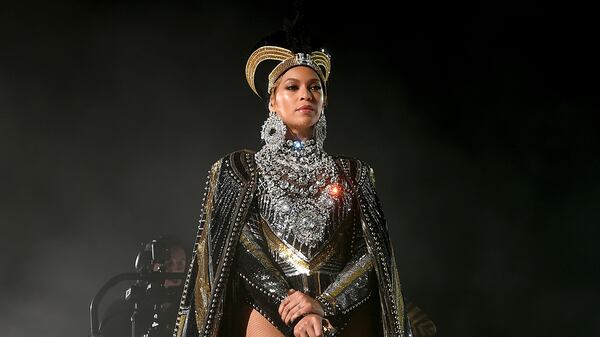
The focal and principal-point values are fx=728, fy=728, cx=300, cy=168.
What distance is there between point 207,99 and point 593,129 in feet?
7.44

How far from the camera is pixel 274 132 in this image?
248 cm

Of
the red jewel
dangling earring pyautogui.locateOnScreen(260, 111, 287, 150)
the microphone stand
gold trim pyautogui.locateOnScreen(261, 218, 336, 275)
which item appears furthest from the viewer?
the microphone stand

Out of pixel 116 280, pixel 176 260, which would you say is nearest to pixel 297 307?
pixel 116 280

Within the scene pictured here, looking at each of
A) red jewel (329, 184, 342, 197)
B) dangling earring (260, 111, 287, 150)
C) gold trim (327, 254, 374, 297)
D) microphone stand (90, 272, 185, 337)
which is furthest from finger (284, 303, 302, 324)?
microphone stand (90, 272, 185, 337)

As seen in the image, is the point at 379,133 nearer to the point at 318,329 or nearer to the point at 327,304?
the point at 327,304

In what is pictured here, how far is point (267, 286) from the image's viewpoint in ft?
6.84

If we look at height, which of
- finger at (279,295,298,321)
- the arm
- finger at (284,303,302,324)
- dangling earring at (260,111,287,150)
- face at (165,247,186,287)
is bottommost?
finger at (284,303,302,324)

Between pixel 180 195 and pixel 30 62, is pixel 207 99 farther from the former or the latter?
pixel 30 62

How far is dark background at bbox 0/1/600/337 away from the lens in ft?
13.7

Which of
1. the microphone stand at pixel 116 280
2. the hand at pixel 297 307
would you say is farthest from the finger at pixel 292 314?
the microphone stand at pixel 116 280

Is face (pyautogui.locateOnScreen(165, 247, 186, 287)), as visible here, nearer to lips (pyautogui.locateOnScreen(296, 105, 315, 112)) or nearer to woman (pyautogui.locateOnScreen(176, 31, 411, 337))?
woman (pyautogui.locateOnScreen(176, 31, 411, 337))

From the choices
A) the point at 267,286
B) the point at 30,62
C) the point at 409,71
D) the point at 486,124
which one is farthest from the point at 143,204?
the point at 267,286

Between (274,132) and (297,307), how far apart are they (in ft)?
2.36

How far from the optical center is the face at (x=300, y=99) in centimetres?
238
